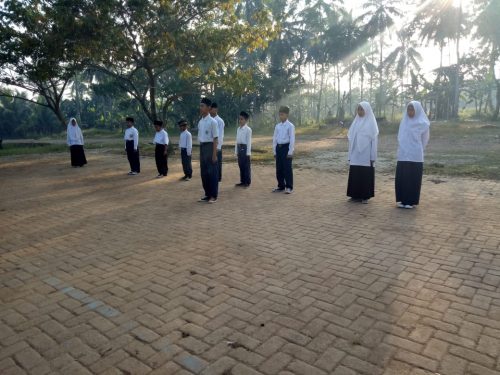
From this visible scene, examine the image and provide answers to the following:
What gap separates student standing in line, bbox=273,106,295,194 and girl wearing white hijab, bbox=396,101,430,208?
2087 mm

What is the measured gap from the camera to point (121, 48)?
41.4 feet

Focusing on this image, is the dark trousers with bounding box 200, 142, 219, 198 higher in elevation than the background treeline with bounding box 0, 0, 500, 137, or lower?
lower

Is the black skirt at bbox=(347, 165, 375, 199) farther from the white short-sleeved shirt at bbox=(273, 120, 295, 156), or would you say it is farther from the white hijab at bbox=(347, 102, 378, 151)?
the white short-sleeved shirt at bbox=(273, 120, 295, 156)

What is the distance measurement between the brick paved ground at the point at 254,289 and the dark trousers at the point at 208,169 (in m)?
0.63

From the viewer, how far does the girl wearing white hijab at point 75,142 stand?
40.7 ft

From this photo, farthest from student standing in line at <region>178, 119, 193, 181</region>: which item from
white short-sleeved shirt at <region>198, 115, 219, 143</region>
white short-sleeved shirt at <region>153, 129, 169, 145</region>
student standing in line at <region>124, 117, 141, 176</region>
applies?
white short-sleeved shirt at <region>198, 115, 219, 143</region>

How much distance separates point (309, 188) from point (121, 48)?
28.5 ft

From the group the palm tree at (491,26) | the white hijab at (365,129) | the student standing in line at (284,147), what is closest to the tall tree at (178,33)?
the student standing in line at (284,147)

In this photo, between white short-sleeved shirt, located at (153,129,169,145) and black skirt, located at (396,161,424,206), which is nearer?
black skirt, located at (396,161,424,206)

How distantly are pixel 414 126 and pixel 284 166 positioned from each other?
2.58m

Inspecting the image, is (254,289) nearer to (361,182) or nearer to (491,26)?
(361,182)

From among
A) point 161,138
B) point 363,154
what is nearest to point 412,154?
point 363,154

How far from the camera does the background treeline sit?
1280 cm

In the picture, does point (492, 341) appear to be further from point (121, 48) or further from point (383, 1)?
point (383, 1)
